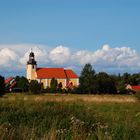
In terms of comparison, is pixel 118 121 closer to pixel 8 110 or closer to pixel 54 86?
pixel 8 110

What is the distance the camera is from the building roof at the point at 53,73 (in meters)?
156

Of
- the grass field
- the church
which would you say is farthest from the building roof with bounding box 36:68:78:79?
the grass field

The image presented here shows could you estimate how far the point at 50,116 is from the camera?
12469 millimetres

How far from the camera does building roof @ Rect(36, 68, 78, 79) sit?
156 meters

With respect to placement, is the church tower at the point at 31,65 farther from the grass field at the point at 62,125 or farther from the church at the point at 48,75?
the grass field at the point at 62,125

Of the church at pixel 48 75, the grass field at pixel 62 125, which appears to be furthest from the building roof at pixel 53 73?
the grass field at pixel 62 125

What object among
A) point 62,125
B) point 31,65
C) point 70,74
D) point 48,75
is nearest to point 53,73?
point 48,75

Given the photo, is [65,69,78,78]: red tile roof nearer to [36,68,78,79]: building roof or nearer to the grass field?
[36,68,78,79]: building roof

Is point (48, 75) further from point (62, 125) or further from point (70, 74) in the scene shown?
point (62, 125)

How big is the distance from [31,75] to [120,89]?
181 feet

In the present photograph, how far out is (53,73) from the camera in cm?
15775

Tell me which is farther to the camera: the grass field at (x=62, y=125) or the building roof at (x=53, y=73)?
the building roof at (x=53, y=73)

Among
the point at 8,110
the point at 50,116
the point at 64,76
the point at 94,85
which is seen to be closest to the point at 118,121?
the point at 50,116

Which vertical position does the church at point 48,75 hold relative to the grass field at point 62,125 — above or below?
above
